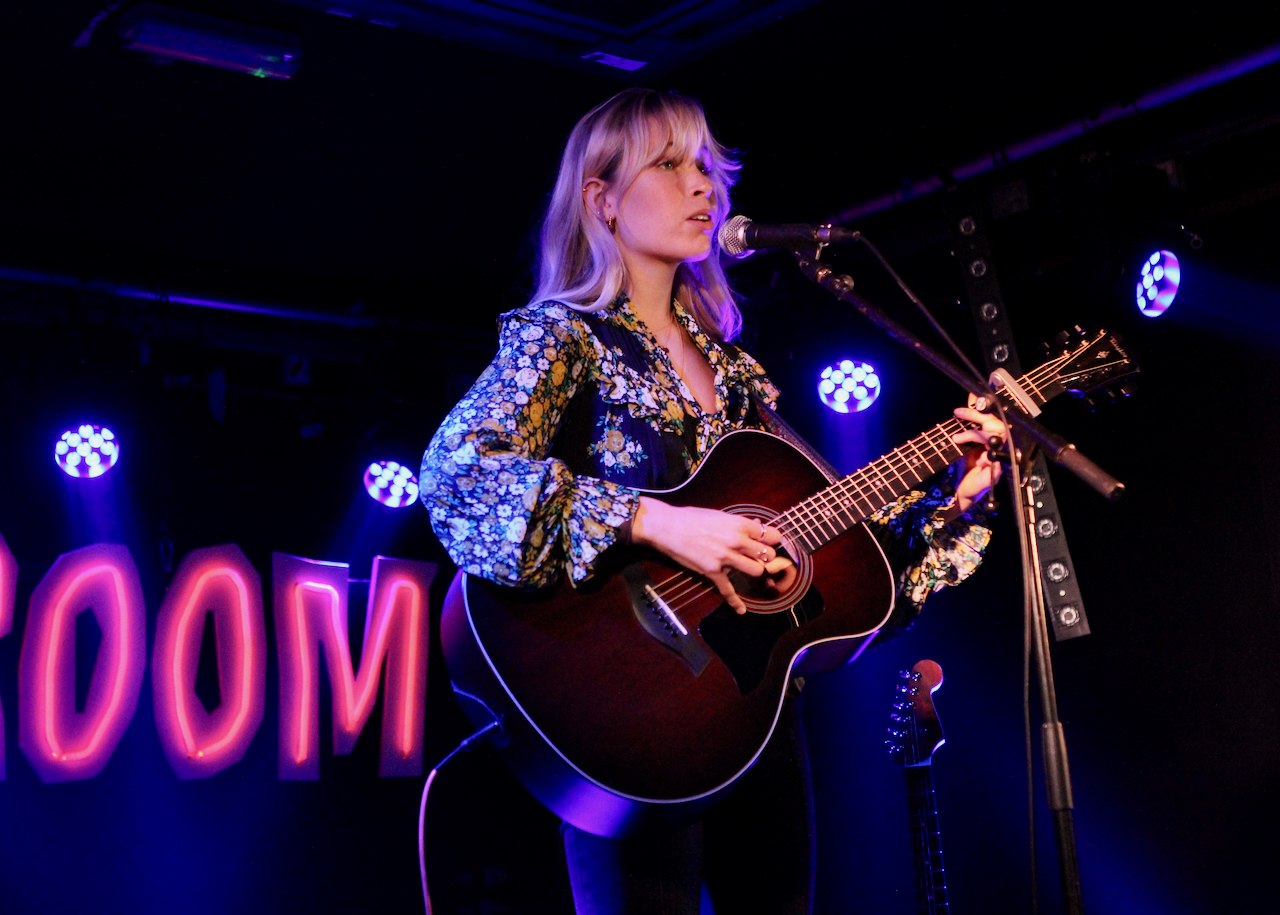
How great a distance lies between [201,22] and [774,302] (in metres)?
3.46

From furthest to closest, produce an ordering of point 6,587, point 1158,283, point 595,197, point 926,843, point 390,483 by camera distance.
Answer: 1. point 390,483
2. point 6,587
3. point 1158,283
4. point 926,843
5. point 595,197

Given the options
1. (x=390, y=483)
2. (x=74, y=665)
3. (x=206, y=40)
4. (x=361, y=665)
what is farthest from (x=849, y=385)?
(x=74, y=665)

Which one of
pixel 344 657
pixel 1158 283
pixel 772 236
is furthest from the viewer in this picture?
pixel 344 657

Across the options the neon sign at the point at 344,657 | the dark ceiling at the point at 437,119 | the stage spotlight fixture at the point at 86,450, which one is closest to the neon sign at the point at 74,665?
the stage spotlight fixture at the point at 86,450

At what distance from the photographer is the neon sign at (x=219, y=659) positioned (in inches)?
252

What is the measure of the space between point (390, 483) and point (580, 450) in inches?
232

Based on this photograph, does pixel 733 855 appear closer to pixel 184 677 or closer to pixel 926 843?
pixel 926 843

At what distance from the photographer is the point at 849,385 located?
265 inches

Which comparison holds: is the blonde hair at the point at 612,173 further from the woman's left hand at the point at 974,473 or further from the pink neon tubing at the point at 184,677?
the pink neon tubing at the point at 184,677

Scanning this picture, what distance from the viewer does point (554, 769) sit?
186 centimetres

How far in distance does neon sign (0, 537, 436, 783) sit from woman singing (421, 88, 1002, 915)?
5123 mm

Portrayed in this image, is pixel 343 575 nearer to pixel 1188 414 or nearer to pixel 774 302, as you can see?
pixel 774 302

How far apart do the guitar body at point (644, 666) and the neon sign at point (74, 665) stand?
5243mm

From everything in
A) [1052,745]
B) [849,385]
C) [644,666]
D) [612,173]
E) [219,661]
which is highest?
[849,385]
